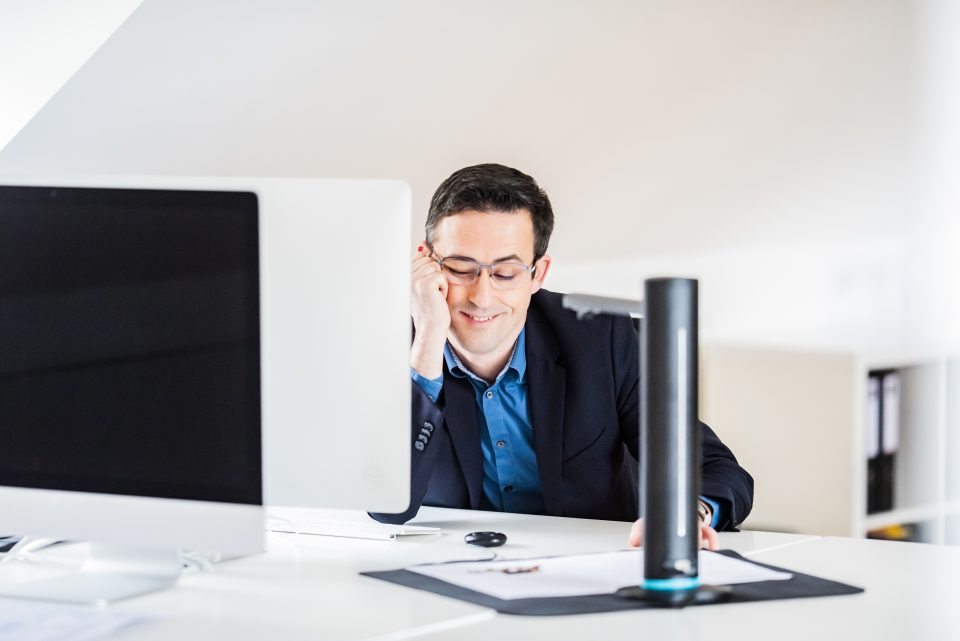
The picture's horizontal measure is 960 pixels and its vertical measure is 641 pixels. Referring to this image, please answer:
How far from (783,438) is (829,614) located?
2341 mm

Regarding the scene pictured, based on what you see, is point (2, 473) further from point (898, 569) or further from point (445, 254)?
point (898, 569)

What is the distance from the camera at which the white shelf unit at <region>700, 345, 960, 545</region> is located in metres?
3.39

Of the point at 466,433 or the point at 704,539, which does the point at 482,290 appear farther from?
the point at 704,539

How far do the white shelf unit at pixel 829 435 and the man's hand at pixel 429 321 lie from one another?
1.83m

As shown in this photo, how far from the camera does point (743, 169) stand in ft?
12.0

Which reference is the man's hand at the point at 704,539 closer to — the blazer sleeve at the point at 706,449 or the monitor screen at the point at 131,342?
the blazer sleeve at the point at 706,449

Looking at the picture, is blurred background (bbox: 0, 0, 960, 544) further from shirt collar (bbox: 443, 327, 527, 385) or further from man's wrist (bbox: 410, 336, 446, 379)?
man's wrist (bbox: 410, 336, 446, 379)

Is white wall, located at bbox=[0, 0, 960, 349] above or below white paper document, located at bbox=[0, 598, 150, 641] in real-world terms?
above

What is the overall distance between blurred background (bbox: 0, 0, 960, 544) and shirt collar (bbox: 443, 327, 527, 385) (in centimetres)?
94

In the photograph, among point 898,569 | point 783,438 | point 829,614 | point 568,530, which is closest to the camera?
point 829,614

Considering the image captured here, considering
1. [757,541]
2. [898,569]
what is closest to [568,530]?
[757,541]

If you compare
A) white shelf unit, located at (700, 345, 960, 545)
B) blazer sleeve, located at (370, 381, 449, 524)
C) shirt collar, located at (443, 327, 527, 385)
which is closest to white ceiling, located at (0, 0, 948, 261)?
white shelf unit, located at (700, 345, 960, 545)

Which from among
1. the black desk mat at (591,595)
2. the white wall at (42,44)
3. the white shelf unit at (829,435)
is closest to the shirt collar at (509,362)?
the black desk mat at (591,595)

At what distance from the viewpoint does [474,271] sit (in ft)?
6.85
